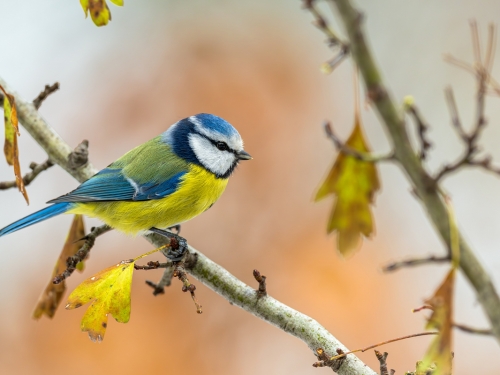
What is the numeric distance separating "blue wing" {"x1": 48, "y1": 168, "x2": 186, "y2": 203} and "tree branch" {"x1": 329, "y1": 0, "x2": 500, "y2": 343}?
145 centimetres

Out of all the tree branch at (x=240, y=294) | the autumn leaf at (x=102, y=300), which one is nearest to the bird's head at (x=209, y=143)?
the tree branch at (x=240, y=294)

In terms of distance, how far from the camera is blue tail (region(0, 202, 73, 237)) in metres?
1.90

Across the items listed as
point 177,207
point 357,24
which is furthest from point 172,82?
point 357,24

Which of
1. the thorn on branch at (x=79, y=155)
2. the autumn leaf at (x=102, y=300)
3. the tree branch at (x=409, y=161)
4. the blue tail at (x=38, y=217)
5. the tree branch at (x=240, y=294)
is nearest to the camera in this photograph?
the tree branch at (x=409, y=161)

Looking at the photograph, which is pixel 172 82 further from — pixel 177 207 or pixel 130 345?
pixel 130 345

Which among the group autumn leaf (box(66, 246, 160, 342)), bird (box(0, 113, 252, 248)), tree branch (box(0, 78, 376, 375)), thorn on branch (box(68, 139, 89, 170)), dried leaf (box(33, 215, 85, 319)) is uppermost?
bird (box(0, 113, 252, 248))

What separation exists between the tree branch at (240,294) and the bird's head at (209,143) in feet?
1.31

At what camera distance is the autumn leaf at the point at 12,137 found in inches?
43.6

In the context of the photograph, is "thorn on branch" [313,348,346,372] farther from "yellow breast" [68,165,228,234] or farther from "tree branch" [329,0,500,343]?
"yellow breast" [68,165,228,234]

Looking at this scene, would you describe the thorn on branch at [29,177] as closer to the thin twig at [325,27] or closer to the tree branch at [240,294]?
the tree branch at [240,294]

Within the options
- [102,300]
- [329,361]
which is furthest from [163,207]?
[329,361]

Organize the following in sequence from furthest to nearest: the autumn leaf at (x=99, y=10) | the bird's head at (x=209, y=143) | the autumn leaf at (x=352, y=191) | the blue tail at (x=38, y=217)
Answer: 1. the bird's head at (x=209, y=143)
2. the blue tail at (x=38, y=217)
3. the autumn leaf at (x=99, y=10)
4. the autumn leaf at (x=352, y=191)

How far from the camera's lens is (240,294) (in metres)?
1.48

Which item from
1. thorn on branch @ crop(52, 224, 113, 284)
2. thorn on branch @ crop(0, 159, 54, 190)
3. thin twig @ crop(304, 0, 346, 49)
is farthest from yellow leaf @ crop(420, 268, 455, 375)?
thorn on branch @ crop(0, 159, 54, 190)
